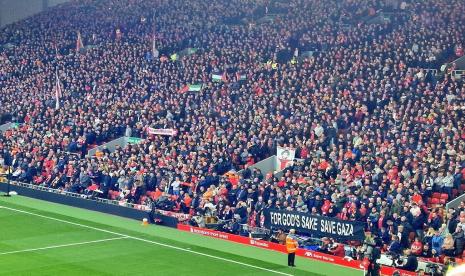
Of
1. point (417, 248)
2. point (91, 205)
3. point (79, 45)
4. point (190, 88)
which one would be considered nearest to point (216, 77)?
point (190, 88)

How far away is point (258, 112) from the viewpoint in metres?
35.8

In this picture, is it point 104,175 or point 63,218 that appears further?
point 104,175

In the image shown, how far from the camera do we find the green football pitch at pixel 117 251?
923 inches

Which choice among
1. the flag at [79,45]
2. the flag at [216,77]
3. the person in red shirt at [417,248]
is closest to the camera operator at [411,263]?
the person in red shirt at [417,248]

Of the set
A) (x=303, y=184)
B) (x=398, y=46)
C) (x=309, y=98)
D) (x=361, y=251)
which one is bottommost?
(x=361, y=251)

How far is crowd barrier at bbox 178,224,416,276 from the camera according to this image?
2302 centimetres

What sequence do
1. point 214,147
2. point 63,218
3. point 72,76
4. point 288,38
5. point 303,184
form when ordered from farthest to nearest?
point 72,76, point 288,38, point 214,147, point 63,218, point 303,184

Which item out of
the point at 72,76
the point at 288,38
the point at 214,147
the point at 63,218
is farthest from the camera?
the point at 72,76

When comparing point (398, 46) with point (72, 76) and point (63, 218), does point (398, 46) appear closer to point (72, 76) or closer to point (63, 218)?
point (63, 218)

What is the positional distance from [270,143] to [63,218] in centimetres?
900

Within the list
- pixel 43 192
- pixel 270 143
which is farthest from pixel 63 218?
pixel 270 143

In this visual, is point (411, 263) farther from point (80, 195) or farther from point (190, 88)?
point (190, 88)

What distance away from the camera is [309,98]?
3494 centimetres

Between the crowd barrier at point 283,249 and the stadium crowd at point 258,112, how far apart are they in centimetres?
68
